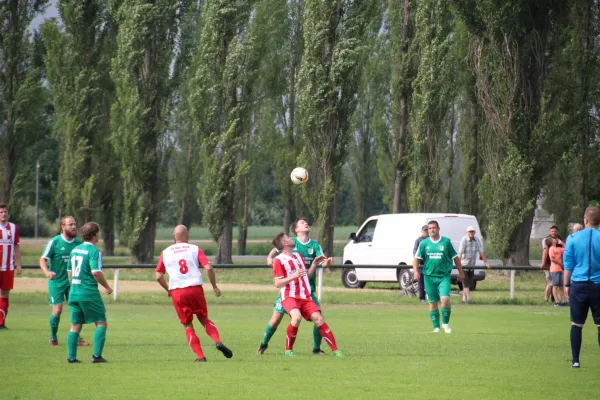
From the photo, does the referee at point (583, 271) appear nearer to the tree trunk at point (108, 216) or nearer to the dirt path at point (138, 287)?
the dirt path at point (138, 287)

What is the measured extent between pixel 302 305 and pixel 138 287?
18743 millimetres

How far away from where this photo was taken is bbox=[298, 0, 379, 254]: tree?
37.6 m

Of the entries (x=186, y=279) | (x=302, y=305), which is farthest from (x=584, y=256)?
(x=186, y=279)

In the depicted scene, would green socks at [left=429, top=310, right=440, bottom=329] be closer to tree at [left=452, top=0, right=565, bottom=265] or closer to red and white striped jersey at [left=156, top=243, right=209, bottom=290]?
red and white striped jersey at [left=156, top=243, right=209, bottom=290]

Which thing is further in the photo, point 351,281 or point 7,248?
point 351,281

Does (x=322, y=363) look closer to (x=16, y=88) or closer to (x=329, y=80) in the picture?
(x=329, y=80)

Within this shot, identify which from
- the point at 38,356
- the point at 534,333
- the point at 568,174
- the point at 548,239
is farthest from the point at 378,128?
the point at 38,356

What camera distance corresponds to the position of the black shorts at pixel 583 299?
1152 centimetres

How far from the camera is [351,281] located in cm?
3094

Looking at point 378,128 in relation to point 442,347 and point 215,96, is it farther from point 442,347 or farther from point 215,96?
point 442,347

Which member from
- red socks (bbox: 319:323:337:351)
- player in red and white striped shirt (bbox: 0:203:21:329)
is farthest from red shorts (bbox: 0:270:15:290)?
red socks (bbox: 319:323:337:351)

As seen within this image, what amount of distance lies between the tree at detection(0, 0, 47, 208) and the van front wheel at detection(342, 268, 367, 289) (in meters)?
17.8

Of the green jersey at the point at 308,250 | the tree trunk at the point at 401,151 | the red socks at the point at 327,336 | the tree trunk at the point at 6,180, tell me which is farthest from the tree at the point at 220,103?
the red socks at the point at 327,336

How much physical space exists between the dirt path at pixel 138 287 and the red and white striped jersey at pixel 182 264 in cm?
1670
